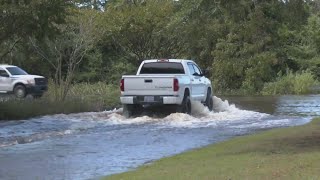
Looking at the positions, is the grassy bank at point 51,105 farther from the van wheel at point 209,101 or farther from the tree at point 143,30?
the tree at point 143,30

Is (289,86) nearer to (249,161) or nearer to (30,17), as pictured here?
(30,17)

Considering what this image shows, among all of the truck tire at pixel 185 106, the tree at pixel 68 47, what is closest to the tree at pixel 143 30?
the tree at pixel 68 47

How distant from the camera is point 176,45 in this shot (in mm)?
44219

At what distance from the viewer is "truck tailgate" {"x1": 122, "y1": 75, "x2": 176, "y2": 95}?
19766mm

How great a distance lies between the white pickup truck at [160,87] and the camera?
19766mm

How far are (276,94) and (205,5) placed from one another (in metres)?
18.9

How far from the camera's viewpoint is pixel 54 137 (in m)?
15.8

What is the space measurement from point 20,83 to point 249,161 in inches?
860

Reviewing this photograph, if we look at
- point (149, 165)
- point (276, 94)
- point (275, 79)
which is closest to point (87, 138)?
point (149, 165)

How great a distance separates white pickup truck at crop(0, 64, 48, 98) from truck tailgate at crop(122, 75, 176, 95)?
434 inches

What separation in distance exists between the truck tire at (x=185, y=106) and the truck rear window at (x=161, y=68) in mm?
1195

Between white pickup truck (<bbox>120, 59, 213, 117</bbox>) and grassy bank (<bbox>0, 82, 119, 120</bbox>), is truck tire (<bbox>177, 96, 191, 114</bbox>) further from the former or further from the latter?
grassy bank (<bbox>0, 82, 119, 120</bbox>)

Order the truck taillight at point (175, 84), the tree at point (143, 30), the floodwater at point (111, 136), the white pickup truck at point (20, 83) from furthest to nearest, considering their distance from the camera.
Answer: the tree at point (143, 30), the white pickup truck at point (20, 83), the truck taillight at point (175, 84), the floodwater at point (111, 136)

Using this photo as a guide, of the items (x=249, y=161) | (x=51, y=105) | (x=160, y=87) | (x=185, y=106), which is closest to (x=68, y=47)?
(x=51, y=105)
